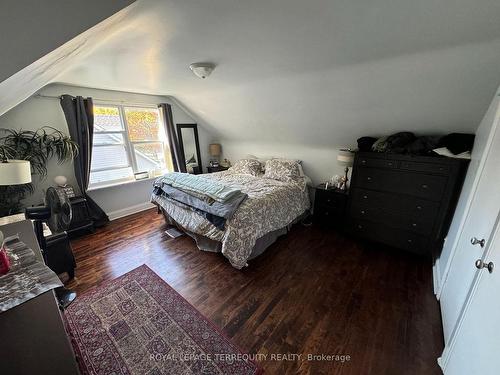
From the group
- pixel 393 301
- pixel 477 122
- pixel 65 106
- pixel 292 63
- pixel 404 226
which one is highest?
pixel 292 63

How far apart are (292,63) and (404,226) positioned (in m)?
2.26

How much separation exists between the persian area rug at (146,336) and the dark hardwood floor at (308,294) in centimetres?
12

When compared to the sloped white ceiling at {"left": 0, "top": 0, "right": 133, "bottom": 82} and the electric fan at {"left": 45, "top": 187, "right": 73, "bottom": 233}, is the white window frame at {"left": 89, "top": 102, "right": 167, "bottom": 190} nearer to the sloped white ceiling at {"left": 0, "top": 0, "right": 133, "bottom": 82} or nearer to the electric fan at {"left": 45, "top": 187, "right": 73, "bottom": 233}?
the electric fan at {"left": 45, "top": 187, "right": 73, "bottom": 233}

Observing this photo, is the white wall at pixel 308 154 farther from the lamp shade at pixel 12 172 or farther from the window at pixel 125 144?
the lamp shade at pixel 12 172

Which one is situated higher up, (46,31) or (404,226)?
(46,31)

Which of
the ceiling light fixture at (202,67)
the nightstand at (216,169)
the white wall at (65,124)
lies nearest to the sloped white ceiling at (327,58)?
the ceiling light fixture at (202,67)

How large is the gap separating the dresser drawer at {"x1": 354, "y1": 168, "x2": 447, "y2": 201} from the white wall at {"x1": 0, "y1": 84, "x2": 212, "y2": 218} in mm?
3599

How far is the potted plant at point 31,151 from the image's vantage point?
8.15 feet

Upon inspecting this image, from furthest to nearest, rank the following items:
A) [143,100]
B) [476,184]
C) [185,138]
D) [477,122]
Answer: [185,138]
[143,100]
[477,122]
[476,184]

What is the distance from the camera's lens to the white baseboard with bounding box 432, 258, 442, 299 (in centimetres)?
190

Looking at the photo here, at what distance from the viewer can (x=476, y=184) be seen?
159 cm

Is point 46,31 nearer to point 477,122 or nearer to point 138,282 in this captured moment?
point 138,282

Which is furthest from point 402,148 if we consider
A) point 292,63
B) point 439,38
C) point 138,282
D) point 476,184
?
point 138,282

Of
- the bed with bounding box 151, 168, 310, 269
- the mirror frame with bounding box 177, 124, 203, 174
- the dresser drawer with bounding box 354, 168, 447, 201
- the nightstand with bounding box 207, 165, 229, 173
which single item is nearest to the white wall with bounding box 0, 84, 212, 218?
the mirror frame with bounding box 177, 124, 203, 174
